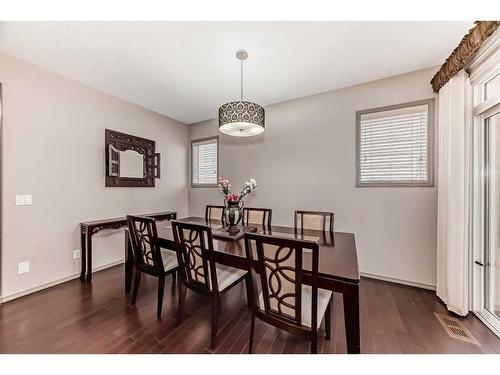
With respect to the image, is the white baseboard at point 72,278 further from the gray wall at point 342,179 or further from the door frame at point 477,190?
the door frame at point 477,190

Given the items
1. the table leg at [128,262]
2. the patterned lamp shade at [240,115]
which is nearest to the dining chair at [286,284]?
the patterned lamp shade at [240,115]

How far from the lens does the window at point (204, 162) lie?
13.9ft

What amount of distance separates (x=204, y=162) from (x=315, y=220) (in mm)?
2781

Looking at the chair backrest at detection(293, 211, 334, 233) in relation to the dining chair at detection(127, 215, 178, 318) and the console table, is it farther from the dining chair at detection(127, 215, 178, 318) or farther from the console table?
the console table

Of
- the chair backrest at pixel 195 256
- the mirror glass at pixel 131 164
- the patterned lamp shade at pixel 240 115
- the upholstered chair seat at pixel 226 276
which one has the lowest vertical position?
the upholstered chair seat at pixel 226 276

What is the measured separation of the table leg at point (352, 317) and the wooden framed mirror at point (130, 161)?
11.1 feet

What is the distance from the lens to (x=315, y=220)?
2.48 metres

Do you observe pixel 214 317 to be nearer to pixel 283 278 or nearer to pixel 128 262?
pixel 283 278

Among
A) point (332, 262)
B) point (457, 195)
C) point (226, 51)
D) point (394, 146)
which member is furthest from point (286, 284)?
point (394, 146)

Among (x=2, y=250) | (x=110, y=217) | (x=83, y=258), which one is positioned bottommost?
(x=83, y=258)
